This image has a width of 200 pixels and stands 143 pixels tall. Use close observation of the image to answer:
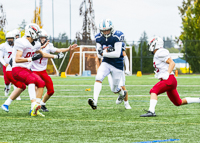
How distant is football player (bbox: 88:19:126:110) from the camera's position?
8.15 metres

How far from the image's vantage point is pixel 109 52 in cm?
823

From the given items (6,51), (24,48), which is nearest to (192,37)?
(6,51)

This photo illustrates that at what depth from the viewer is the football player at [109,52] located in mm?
8148

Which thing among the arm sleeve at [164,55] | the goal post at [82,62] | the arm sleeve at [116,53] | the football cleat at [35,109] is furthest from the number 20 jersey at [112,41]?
the goal post at [82,62]

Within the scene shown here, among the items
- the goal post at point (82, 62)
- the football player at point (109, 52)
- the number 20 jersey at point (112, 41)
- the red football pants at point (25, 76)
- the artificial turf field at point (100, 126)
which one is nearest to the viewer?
the artificial turf field at point (100, 126)

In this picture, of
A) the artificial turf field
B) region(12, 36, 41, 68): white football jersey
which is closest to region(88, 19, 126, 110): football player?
the artificial turf field

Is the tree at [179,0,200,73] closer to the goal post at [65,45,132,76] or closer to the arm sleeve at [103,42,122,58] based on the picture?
the goal post at [65,45,132,76]

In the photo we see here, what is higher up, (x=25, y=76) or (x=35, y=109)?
(x=25, y=76)

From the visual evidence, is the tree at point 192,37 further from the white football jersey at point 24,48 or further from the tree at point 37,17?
the white football jersey at point 24,48

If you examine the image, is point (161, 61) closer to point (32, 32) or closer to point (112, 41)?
point (112, 41)

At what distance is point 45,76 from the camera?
8883mm

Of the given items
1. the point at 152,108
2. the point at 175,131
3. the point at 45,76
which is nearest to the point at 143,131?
the point at 175,131

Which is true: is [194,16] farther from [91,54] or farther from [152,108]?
[152,108]

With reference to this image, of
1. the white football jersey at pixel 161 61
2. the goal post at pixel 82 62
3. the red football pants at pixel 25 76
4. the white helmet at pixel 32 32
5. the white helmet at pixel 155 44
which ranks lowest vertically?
the goal post at pixel 82 62
